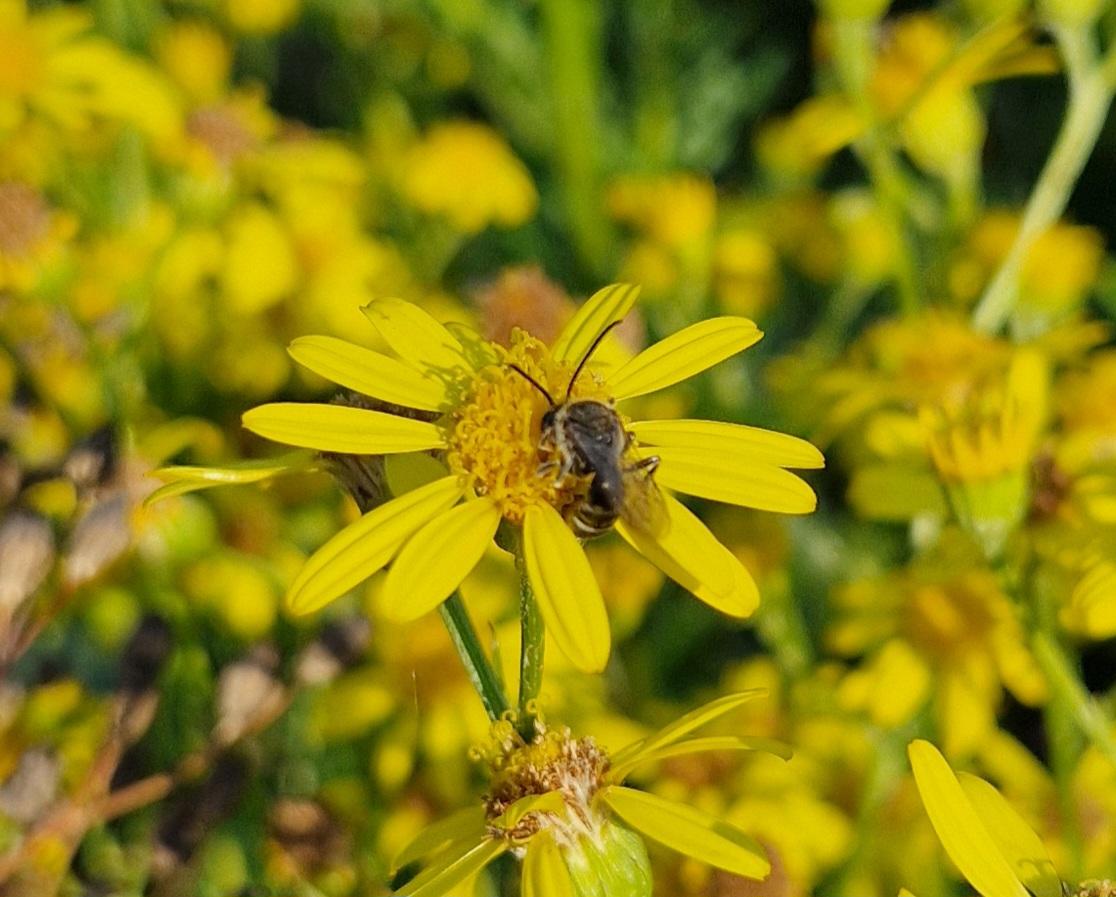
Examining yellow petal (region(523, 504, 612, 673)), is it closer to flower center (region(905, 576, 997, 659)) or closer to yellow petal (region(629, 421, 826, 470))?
yellow petal (region(629, 421, 826, 470))

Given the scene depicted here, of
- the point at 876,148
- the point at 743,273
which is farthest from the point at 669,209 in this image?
the point at 876,148

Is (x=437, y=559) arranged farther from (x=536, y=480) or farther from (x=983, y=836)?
(x=983, y=836)

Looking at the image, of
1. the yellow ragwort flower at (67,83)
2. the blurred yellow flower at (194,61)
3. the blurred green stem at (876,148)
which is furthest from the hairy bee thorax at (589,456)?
the blurred yellow flower at (194,61)

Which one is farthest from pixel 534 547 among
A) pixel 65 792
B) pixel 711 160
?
pixel 711 160

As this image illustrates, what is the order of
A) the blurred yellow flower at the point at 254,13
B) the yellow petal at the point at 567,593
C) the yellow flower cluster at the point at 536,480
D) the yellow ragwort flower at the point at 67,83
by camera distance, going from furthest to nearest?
the blurred yellow flower at the point at 254,13
the yellow ragwort flower at the point at 67,83
the yellow flower cluster at the point at 536,480
the yellow petal at the point at 567,593

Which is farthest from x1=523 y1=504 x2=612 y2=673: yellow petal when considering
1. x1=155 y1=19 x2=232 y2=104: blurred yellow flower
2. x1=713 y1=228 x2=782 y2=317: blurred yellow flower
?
x1=155 y1=19 x2=232 y2=104: blurred yellow flower

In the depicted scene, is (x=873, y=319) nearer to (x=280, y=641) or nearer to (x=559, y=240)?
(x=559, y=240)

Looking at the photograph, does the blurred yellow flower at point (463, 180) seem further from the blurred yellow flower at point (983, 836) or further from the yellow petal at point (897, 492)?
the blurred yellow flower at point (983, 836)
